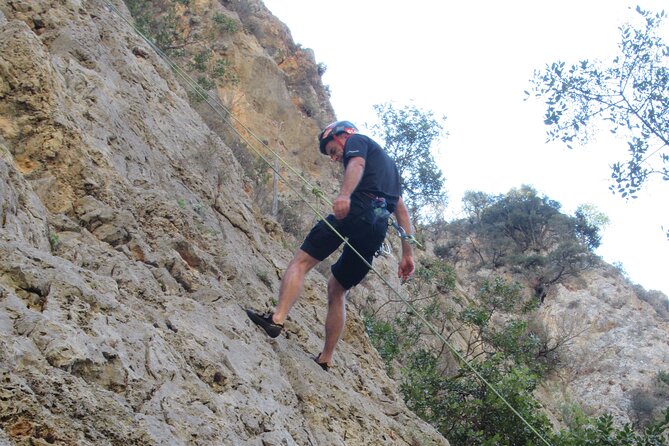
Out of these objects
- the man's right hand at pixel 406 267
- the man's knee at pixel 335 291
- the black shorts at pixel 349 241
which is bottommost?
the man's knee at pixel 335 291

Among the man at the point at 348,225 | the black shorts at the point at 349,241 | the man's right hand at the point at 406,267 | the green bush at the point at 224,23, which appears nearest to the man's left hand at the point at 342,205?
the man at the point at 348,225

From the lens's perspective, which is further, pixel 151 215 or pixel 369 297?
pixel 369 297

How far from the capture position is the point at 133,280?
4387mm

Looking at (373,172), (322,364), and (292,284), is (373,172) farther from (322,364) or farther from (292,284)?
(322,364)

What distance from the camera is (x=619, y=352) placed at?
89.7ft

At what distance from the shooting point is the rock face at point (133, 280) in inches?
117

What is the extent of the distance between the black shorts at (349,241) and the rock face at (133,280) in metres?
0.65

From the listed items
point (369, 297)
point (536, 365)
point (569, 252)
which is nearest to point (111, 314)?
point (536, 365)

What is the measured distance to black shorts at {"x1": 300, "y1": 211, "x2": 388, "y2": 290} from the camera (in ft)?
19.1

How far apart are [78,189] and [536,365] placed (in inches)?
412

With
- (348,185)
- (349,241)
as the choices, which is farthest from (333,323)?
(348,185)

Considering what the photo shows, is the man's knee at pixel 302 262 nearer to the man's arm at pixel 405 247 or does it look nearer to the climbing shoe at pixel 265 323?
the climbing shoe at pixel 265 323

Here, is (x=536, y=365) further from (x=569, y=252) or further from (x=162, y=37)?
(x=569, y=252)

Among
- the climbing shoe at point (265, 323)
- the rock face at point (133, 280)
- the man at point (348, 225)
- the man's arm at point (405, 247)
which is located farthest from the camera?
the man's arm at point (405, 247)
